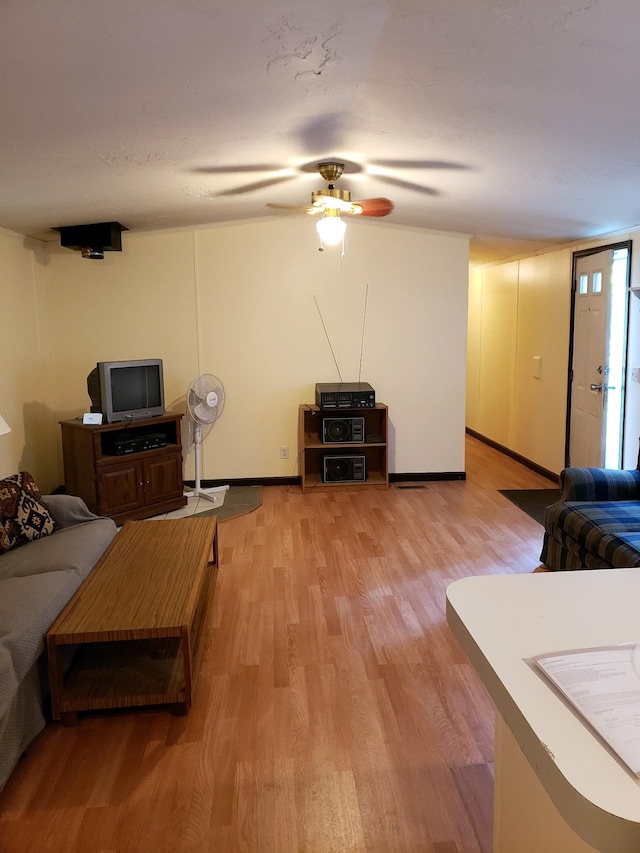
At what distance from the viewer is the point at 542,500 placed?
5270 mm

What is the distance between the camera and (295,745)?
87.7 inches

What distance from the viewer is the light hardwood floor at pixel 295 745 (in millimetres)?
1852

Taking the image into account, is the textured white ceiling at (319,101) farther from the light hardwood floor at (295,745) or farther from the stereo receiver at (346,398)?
the light hardwood floor at (295,745)

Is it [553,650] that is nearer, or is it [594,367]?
[553,650]

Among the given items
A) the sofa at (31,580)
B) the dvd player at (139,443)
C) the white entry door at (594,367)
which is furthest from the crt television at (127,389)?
the white entry door at (594,367)

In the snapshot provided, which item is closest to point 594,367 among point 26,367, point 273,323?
point 273,323

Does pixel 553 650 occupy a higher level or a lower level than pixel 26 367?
lower

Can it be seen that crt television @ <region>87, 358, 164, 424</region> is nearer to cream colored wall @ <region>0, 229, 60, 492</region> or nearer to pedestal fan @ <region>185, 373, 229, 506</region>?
pedestal fan @ <region>185, 373, 229, 506</region>

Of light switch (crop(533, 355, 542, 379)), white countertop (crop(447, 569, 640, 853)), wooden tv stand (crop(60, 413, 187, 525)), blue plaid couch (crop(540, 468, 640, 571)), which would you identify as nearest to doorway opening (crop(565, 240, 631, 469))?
light switch (crop(533, 355, 542, 379))

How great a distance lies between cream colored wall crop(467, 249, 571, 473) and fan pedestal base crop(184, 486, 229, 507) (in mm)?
3053

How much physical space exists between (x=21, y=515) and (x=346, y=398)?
9.50 feet

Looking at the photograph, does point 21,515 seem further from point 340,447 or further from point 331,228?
point 340,447

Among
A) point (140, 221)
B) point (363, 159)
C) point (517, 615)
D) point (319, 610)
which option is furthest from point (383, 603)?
point (140, 221)

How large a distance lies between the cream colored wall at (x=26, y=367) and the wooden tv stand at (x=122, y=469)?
0.39 meters
